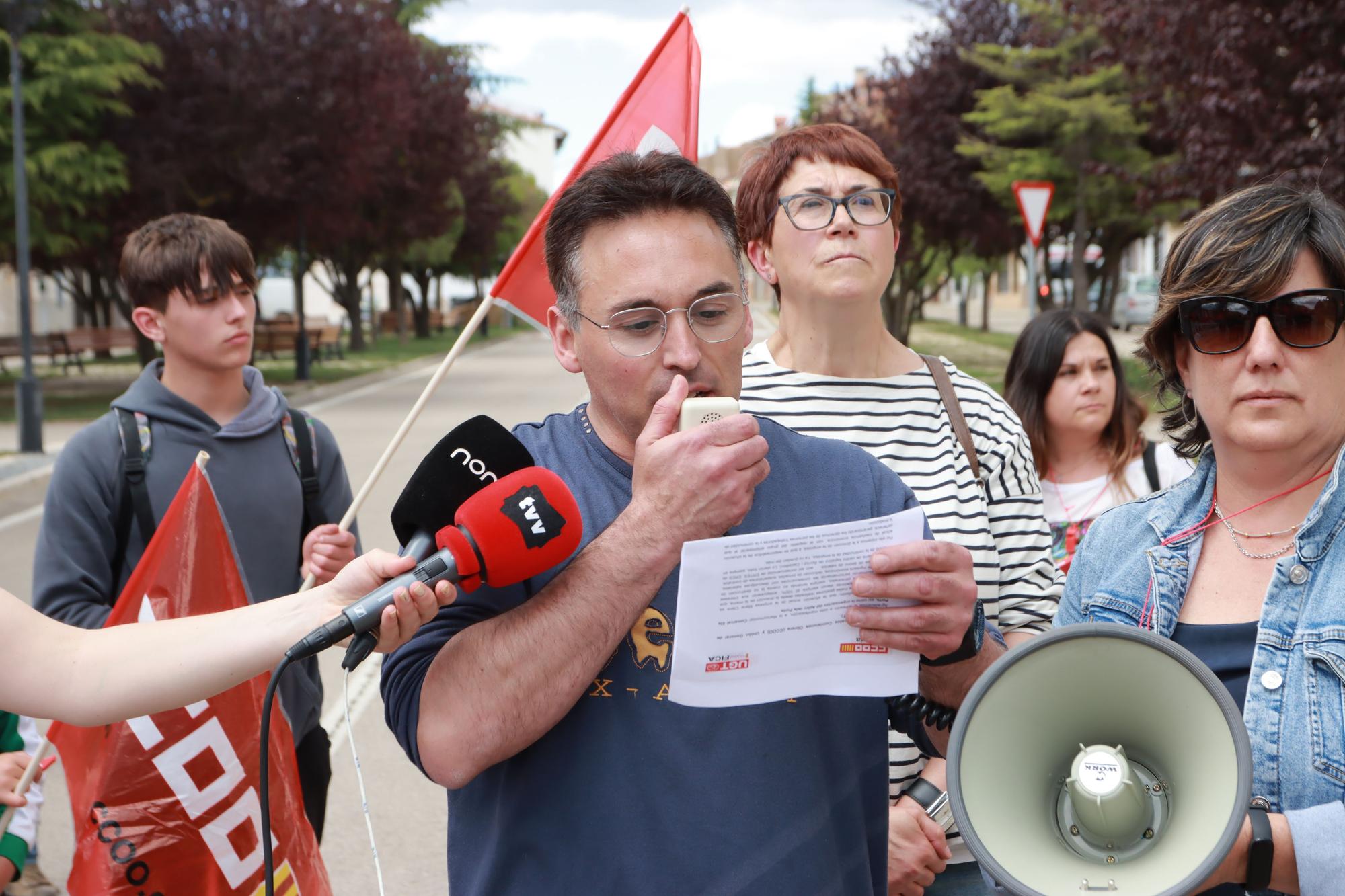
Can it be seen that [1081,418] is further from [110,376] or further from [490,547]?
[110,376]

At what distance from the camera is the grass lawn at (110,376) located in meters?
20.3

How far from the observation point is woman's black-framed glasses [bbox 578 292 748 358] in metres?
1.88

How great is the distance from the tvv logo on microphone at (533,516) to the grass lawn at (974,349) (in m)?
11.8

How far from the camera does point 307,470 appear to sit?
11.6 feet

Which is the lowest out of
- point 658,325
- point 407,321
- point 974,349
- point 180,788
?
point 407,321

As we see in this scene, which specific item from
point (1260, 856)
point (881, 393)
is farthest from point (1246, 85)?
point (1260, 856)

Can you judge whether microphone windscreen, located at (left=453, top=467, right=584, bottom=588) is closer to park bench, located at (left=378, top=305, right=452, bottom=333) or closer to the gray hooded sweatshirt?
the gray hooded sweatshirt

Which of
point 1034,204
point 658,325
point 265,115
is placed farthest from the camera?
point 265,115

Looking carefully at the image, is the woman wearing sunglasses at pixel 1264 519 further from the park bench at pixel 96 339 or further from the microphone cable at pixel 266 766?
the park bench at pixel 96 339

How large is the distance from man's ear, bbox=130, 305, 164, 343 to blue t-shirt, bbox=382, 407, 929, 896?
2157 mm

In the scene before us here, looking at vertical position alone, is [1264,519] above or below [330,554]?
above

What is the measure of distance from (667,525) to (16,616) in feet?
3.36

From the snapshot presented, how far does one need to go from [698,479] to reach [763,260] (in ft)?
5.10

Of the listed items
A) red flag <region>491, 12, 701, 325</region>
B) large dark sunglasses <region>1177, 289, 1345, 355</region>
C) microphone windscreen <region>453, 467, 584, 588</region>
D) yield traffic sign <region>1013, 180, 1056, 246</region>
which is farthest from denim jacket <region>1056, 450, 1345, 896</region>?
yield traffic sign <region>1013, 180, 1056, 246</region>
